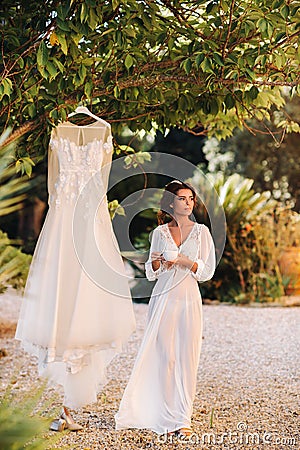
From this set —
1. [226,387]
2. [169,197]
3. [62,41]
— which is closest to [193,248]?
[169,197]

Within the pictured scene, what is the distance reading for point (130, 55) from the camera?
3740 millimetres

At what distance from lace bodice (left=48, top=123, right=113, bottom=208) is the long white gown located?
53 cm

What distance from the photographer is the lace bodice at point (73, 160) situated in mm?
4137

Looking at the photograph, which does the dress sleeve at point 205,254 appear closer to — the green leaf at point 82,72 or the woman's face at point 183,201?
the woman's face at point 183,201

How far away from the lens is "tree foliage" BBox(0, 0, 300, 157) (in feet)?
11.4

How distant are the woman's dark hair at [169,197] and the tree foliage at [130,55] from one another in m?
0.56

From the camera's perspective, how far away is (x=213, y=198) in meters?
10.5

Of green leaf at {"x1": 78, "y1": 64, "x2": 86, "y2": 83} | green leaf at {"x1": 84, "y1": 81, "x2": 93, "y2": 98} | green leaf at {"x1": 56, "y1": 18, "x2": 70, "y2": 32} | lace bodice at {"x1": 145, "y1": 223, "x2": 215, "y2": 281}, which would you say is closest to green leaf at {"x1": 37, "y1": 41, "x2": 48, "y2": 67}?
green leaf at {"x1": 56, "y1": 18, "x2": 70, "y2": 32}

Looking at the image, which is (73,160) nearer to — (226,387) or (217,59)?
(217,59)

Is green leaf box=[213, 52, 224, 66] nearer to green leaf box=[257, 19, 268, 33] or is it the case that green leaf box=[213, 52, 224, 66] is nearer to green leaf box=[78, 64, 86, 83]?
green leaf box=[257, 19, 268, 33]

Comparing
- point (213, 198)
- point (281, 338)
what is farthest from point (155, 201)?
point (281, 338)

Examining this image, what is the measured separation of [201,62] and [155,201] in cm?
656

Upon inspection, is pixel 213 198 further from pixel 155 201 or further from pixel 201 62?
pixel 201 62

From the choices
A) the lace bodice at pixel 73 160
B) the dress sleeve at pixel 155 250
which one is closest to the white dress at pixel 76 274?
the lace bodice at pixel 73 160
